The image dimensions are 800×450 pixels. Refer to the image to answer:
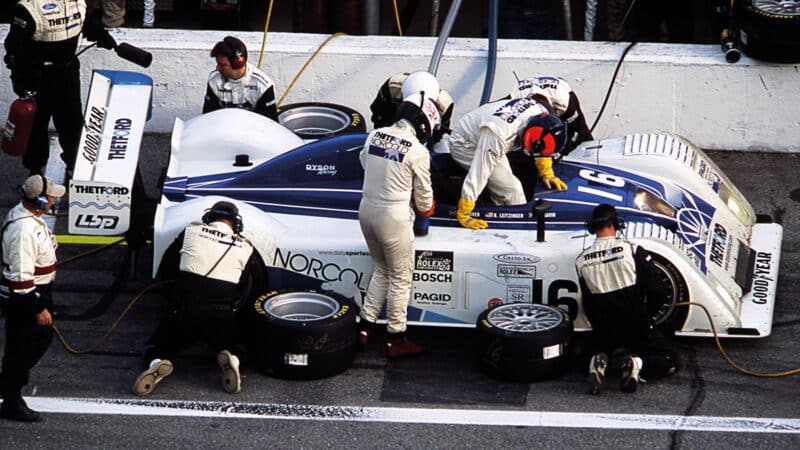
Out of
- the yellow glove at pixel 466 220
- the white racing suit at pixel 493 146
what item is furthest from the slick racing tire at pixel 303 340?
the white racing suit at pixel 493 146

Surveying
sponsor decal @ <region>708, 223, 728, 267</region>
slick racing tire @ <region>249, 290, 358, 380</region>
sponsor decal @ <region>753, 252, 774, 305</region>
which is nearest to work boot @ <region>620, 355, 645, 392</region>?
sponsor decal @ <region>708, 223, 728, 267</region>

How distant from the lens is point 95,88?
10086 millimetres

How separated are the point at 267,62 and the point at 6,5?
→ 486cm

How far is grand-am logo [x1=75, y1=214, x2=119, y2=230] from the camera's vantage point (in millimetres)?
9211

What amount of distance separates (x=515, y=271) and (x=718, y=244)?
61.0 inches

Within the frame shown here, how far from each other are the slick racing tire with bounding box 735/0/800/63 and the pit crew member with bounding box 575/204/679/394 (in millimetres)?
4100

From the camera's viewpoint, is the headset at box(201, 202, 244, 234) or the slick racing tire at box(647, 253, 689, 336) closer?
the headset at box(201, 202, 244, 234)

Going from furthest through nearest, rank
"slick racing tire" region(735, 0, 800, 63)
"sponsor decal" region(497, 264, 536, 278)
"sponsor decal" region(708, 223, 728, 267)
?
1. "slick racing tire" region(735, 0, 800, 63)
2. "sponsor decal" region(708, 223, 728, 267)
3. "sponsor decal" region(497, 264, 536, 278)

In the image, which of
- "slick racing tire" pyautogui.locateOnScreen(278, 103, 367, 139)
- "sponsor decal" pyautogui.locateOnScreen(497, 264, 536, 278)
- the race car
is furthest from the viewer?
"slick racing tire" pyautogui.locateOnScreen(278, 103, 367, 139)

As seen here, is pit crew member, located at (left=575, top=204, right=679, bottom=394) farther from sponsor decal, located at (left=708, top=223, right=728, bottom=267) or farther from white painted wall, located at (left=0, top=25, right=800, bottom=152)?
white painted wall, located at (left=0, top=25, right=800, bottom=152)

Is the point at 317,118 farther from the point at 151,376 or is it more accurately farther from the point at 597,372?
the point at 597,372

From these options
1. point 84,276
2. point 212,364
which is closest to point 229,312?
point 212,364

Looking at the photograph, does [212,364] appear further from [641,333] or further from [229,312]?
[641,333]

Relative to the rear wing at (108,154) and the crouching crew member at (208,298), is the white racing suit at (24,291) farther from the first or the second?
the rear wing at (108,154)
